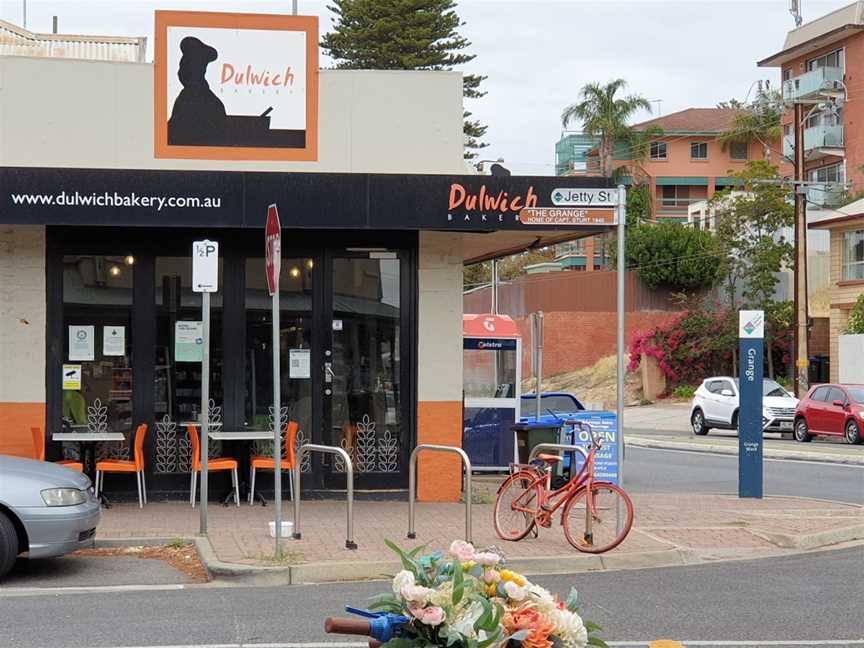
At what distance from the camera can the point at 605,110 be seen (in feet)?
215

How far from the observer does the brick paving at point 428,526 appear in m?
11.3

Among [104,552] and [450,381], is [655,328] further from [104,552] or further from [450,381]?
[104,552]

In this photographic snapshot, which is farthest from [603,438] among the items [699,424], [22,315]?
[699,424]

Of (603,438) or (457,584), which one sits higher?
(457,584)

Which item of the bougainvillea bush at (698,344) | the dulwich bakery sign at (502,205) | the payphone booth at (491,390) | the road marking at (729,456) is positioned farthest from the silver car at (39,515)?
the bougainvillea bush at (698,344)

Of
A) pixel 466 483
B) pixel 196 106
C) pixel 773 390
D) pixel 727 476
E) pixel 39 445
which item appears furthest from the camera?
pixel 773 390

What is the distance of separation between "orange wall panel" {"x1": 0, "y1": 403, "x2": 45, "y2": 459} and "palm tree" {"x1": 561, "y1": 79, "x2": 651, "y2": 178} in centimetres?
5321

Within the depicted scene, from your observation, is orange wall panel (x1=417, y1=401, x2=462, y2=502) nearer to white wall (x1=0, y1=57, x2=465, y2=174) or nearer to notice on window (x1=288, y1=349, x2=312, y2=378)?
notice on window (x1=288, y1=349, x2=312, y2=378)

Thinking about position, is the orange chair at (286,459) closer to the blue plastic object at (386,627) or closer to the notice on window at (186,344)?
the notice on window at (186,344)

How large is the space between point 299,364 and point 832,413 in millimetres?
19604

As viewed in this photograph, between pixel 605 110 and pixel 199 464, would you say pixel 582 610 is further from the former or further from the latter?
pixel 605 110

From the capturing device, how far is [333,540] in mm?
11766

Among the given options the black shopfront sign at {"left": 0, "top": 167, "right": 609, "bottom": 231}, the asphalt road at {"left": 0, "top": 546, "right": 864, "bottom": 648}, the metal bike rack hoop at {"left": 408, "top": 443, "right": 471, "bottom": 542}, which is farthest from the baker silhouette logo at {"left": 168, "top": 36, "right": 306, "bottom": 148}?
the asphalt road at {"left": 0, "top": 546, "right": 864, "bottom": 648}

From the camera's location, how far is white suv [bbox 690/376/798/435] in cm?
3369
